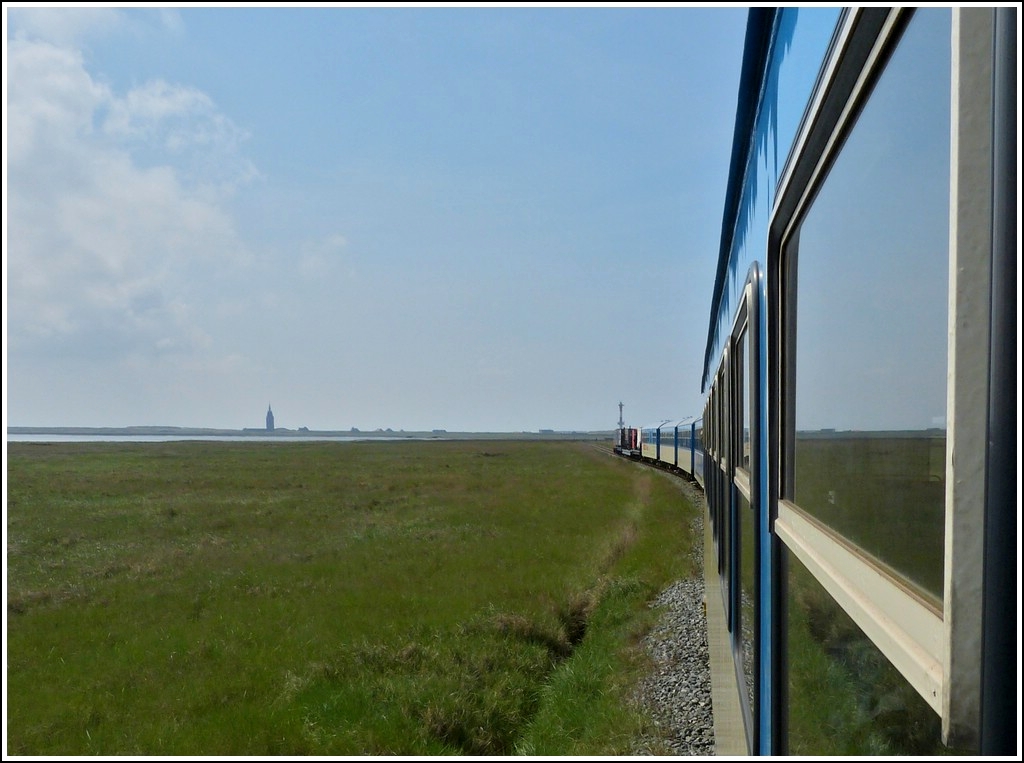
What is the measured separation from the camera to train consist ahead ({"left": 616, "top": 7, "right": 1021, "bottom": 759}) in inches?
26.1

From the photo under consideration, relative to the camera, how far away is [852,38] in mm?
1060

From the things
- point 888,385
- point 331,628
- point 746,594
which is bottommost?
point 331,628

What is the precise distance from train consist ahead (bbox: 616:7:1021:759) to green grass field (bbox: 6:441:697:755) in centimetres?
571

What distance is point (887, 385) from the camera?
1120 millimetres

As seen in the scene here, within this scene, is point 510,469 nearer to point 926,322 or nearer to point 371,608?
point 371,608

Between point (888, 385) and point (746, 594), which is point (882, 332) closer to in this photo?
point (888, 385)

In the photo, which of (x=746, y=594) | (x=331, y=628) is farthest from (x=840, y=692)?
(x=331, y=628)

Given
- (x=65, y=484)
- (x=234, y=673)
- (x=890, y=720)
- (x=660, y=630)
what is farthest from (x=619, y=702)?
(x=65, y=484)

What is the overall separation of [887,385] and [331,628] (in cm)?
A: 1099

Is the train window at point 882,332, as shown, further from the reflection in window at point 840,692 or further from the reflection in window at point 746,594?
the reflection in window at point 746,594

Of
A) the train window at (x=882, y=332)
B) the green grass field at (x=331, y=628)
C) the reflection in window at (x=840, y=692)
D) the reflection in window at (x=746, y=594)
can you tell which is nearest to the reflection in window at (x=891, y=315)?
the train window at (x=882, y=332)

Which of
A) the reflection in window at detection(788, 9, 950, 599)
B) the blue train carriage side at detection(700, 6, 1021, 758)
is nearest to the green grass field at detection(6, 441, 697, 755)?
the blue train carriage side at detection(700, 6, 1021, 758)

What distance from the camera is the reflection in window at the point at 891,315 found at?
0.89 m

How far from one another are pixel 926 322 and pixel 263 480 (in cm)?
3825
